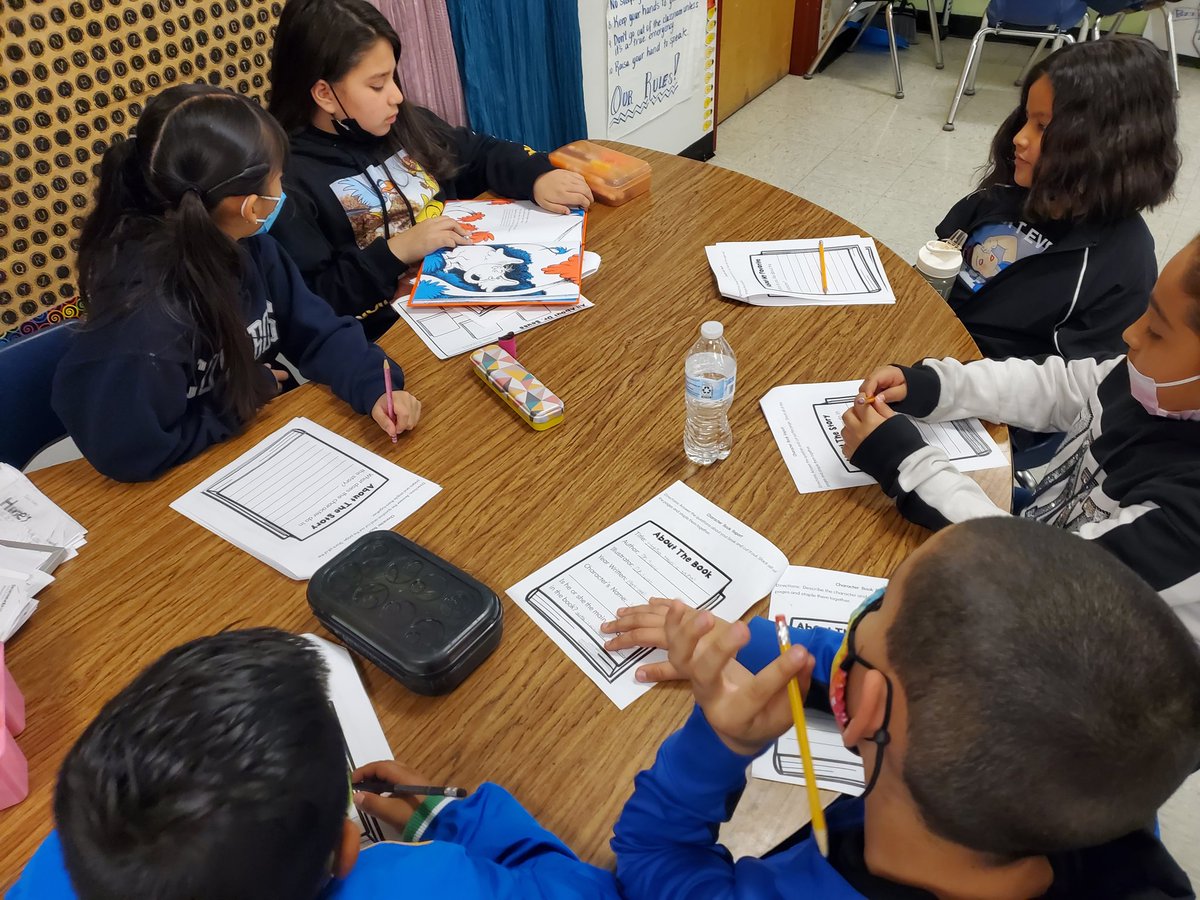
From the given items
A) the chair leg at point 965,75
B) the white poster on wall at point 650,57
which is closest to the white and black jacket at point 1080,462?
the white poster on wall at point 650,57

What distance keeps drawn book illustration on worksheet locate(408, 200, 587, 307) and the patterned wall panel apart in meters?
0.62

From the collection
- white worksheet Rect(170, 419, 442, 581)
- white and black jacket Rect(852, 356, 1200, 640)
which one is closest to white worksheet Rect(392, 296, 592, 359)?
white worksheet Rect(170, 419, 442, 581)

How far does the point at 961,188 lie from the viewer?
3.11m

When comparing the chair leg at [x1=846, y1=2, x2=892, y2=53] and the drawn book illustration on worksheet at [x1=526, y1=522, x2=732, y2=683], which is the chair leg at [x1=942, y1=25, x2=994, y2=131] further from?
the drawn book illustration on worksheet at [x1=526, y1=522, x2=732, y2=683]

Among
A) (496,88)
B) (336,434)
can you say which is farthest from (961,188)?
(336,434)

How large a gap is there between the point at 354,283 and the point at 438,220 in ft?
0.66

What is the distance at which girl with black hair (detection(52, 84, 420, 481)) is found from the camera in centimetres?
106

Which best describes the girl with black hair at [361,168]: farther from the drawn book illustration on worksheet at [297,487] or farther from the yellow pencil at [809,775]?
the yellow pencil at [809,775]

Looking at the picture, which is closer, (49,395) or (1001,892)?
(1001,892)

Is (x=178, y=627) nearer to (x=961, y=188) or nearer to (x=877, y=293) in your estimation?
(x=877, y=293)

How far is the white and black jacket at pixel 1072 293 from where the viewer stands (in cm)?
133

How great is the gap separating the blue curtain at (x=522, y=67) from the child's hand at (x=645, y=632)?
5.67 feet

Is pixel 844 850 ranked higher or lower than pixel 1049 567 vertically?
lower

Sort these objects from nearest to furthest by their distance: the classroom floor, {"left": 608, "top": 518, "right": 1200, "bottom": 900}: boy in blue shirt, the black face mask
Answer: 1. {"left": 608, "top": 518, "right": 1200, "bottom": 900}: boy in blue shirt
2. the black face mask
3. the classroom floor
